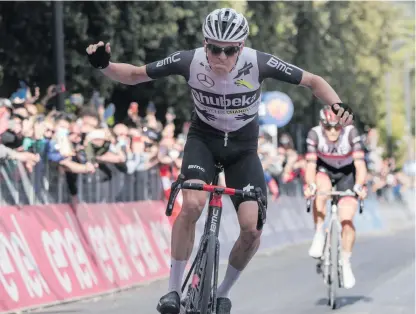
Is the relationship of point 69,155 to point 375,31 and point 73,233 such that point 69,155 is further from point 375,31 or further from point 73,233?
point 375,31

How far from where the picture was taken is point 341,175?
14828 millimetres

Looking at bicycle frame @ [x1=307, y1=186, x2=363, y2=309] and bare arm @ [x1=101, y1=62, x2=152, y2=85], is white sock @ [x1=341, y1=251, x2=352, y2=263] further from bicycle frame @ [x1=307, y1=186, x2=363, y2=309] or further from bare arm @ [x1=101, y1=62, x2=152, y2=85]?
bare arm @ [x1=101, y1=62, x2=152, y2=85]

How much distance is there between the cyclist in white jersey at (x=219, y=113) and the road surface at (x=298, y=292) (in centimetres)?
368

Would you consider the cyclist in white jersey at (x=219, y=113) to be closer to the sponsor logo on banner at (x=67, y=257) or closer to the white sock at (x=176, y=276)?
the white sock at (x=176, y=276)

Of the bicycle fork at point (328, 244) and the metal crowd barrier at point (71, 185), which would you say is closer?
the metal crowd barrier at point (71, 185)

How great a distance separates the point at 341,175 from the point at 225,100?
223 inches

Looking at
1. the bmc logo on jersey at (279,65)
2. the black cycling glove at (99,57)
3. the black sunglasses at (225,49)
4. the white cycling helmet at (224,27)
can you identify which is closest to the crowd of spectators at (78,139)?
the black cycling glove at (99,57)

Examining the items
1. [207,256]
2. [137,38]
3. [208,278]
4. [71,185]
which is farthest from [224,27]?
[137,38]

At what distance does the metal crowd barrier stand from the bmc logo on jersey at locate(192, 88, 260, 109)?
444cm

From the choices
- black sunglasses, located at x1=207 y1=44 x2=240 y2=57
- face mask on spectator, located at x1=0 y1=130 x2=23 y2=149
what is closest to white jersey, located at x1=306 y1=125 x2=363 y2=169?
face mask on spectator, located at x1=0 y1=130 x2=23 y2=149

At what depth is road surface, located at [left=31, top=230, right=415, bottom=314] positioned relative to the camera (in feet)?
43.5

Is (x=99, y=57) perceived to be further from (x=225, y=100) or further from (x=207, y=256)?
(x=207, y=256)

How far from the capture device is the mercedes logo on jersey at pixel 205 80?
935cm

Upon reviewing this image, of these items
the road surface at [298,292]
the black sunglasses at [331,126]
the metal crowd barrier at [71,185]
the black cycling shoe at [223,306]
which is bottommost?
the road surface at [298,292]
